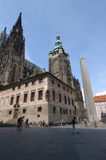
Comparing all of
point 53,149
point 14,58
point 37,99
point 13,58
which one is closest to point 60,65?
point 14,58

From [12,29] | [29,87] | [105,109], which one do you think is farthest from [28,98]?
[12,29]

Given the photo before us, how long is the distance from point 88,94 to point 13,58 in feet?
143

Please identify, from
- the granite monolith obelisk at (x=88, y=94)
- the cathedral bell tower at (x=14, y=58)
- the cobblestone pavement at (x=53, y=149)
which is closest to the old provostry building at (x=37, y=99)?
the cathedral bell tower at (x=14, y=58)

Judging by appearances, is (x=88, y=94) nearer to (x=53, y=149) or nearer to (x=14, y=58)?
(x=53, y=149)

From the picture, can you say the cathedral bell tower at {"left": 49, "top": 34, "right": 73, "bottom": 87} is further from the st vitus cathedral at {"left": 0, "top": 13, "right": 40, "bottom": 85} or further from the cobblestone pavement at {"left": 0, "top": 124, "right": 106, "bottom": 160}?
the cobblestone pavement at {"left": 0, "top": 124, "right": 106, "bottom": 160}

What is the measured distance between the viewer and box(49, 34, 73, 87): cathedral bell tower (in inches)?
2222

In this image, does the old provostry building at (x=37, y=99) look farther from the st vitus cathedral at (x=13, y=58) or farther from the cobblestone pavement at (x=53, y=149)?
the cobblestone pavement at (x=53, y=149)

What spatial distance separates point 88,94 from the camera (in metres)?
14.2

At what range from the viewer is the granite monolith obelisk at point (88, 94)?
13.6 meters

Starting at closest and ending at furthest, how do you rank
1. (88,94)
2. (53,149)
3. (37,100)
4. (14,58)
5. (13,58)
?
(53,149)
(88,94)
(37,100)
(13,58)
(14,58)

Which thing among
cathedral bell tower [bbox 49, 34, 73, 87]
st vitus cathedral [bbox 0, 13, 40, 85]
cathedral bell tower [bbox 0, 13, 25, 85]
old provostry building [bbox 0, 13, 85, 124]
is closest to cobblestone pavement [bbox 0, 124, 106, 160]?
old provostry building [bbox 0, 13, 85, 124]

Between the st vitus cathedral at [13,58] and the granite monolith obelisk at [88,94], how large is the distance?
94.9ft

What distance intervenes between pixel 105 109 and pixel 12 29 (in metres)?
74.2

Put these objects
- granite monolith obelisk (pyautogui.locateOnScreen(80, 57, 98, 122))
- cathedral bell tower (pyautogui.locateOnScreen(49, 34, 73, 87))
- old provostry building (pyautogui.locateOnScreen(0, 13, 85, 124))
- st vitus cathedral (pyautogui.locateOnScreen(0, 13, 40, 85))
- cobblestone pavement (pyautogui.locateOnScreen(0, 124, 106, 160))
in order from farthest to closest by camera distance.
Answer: cathedral bell tower (pyautogui.locateOnScreen(49, 34, 73, 87))
st vitus cathedral (pyautogui.locateOnScreen(0, 13, 40, 85))
old provostry building (pyautogui.locateOnScreen(0, 13, 85, 124))
granite monolith obelisk (pyautogui.locateOnScreen(80, 57, 98, 122))
cobblestone pavement (pyautogui.locateOnScreen(0, 124, 106, 160))
